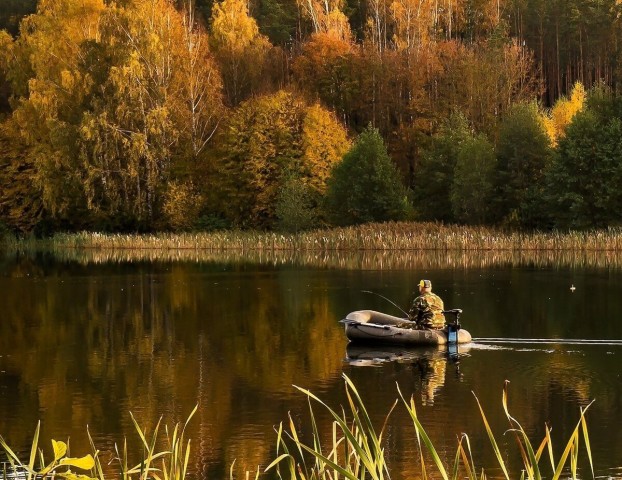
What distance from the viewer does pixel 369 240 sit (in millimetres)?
47844

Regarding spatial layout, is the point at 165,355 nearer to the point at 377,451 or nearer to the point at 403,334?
the point at 403,334

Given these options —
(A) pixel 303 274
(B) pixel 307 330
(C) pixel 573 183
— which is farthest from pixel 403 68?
(B) pixel 307 330

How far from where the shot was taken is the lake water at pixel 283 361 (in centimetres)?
1291

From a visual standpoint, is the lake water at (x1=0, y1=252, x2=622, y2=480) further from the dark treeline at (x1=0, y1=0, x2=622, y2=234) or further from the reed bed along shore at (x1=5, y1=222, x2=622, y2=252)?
the dark treeline at (x1=0, y1=0, x2=622, y2=234)

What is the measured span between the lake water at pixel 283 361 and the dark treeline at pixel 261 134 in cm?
1427

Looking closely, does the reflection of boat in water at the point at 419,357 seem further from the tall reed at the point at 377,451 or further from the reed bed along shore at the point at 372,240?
the reed bed along shore at the point at 372,240

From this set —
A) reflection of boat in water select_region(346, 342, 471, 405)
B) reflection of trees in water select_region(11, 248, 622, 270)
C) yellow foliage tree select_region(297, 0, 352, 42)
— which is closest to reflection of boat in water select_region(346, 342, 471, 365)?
reflection of boat in water select_region(346, 342, 471, 405)

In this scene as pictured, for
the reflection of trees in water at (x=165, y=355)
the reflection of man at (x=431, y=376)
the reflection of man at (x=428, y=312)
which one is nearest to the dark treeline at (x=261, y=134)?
the reflection of trees in water at (x=165, y=355)

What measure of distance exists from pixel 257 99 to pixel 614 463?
4749 centimetres

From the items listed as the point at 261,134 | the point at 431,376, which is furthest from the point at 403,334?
the point at 261,134

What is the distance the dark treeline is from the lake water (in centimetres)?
1427

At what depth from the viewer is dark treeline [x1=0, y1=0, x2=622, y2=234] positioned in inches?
2003

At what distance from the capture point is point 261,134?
56.1 meters

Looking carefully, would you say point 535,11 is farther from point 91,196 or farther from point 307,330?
point 307,330
